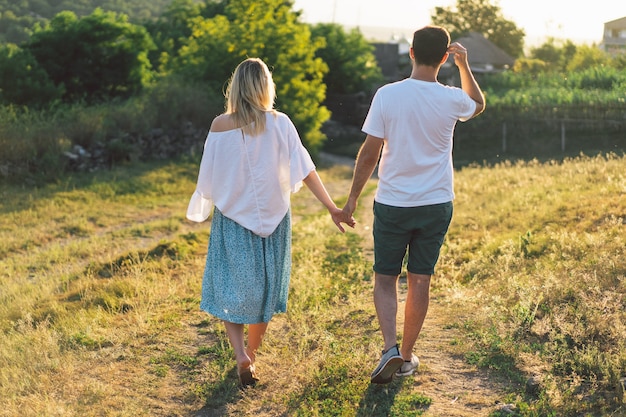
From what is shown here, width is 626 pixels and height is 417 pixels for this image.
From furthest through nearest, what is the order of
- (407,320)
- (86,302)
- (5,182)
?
(5,182) < (86,302) < (407,320)

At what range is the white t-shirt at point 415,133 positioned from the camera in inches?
165

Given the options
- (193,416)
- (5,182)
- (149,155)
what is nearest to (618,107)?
(149,155)

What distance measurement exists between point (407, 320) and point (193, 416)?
4.60ft

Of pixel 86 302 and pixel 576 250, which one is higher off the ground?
pixel 576 250

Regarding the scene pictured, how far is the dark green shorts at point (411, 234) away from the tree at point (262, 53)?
21441 mm

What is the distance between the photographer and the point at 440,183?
4285 millimetres

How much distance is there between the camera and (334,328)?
5699 mm

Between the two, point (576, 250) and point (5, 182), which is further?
point (5, 182)

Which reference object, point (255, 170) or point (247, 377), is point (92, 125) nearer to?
point (255, 170)

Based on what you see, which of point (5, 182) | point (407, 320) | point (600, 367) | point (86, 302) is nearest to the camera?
point (600, 367)

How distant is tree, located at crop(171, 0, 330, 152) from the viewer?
26094mm

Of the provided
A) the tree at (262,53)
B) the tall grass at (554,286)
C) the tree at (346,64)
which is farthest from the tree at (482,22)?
the tall grass at (554,286)

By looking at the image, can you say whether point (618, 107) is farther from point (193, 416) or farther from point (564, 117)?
point (193, 416)

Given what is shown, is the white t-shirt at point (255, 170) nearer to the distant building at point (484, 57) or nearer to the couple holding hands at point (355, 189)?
the couple holding hands at point (355, 189)
